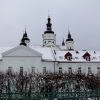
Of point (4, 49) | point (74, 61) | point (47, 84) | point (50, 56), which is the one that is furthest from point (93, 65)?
point (4, 49)

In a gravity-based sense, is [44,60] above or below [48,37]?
below

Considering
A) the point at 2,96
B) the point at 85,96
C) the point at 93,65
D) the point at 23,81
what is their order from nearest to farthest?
the point at 2,96
the point at 85,96
the point at 23,81
the point at 93,65

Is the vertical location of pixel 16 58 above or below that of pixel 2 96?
above

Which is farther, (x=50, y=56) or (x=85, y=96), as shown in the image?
(x=50, y=56)

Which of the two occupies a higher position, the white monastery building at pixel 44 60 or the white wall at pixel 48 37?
the white wall at pixel 48 37

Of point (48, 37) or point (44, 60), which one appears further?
point (48, 37)

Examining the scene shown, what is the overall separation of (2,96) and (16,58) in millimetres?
20986

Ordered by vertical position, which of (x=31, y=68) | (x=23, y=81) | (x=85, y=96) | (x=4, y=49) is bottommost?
(x=85, y=96)

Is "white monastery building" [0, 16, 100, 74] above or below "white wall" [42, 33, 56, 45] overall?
below

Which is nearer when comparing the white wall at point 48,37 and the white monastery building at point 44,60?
the white monastery building at point 44,60

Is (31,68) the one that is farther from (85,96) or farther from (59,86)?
(85,96)

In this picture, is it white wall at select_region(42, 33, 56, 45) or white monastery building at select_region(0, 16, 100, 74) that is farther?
white wall at select_region(42, 33, 56, 45)

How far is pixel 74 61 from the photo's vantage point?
35.8 metres

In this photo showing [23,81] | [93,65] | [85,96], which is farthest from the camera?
[93,65]
